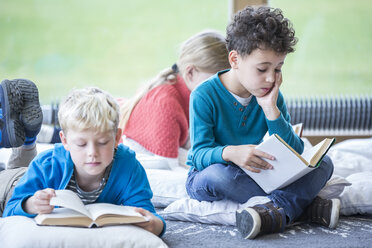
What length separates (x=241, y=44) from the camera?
5.66 ft

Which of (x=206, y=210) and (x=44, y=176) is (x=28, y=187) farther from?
(x=206, y=210)

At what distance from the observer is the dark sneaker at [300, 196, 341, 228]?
1.63 meters

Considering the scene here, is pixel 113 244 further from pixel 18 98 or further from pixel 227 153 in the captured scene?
pixel 18 98

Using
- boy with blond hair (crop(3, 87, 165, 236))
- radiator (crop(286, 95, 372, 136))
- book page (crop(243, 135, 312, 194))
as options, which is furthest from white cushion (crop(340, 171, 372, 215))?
radiator (crop(286, 95, 372, 136))

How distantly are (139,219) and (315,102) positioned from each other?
231cm

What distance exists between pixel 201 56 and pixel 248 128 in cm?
68

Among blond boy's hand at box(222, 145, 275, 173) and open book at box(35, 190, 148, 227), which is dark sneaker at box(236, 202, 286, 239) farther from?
open book at box(35, 190, 148, 227)

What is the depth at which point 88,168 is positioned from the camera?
1.38 metres

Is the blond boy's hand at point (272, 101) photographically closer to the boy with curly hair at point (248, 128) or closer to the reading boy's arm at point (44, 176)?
the boy with curly hair at point (248, 128)

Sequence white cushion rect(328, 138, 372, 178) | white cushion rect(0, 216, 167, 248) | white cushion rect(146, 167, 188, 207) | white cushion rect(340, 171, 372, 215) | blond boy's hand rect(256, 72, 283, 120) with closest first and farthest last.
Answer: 1. white cushion rect(0, 216, 167, 248)
2. blond boy's hand rect(256, 72, 283, 120)
3. white cushion rect(340, 171, 372, 215)
4. white cushion rect(146, 167, 188, 207)
5. white cushion rect(328, 138, 372, 178)

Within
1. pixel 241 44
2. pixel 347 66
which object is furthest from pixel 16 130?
pixel 347 66

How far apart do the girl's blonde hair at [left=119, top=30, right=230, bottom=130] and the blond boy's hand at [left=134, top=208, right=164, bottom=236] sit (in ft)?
3.68

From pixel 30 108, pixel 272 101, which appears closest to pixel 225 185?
pixel 272 101

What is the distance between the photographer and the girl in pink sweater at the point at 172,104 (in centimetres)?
237
